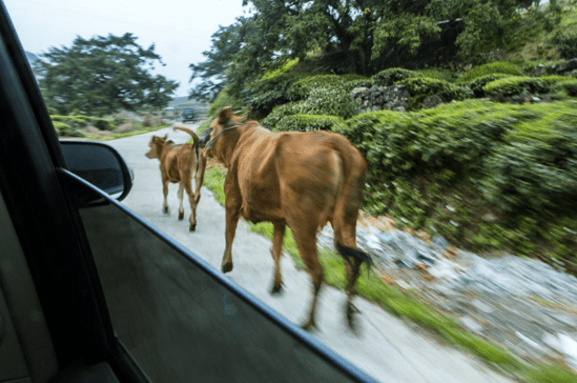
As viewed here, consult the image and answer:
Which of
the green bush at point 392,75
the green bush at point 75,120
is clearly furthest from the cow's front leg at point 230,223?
the green bush at point 392,75

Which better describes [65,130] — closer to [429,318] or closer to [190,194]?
[190,194]

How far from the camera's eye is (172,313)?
104 cm

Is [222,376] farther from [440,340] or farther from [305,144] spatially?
[305,144]

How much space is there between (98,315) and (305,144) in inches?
48.8

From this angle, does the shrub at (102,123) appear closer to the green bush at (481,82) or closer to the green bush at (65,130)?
the green bush at (65,130)

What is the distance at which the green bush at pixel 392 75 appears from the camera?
1.36 meters

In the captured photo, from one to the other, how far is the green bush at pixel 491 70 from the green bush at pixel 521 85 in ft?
0.09

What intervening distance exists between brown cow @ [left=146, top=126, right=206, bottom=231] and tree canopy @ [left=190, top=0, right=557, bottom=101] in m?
0.70

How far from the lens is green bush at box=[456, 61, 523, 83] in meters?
1.23

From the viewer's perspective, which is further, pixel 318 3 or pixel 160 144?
pixel 160 144

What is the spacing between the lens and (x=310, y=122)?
1.60 meters

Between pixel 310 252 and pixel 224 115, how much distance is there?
0.89 metres

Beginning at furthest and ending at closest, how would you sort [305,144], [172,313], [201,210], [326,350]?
[201,210] → [305,144] → [172,313] → [326,350]

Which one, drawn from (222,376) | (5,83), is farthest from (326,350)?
(5,83)
